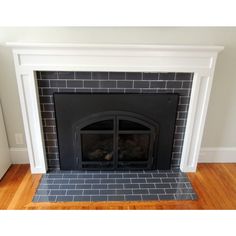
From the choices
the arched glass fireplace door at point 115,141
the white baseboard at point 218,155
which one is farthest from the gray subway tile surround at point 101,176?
the white baseboard at point 218,155

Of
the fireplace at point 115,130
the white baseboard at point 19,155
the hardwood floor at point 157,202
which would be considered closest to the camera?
the hardwood floor at point 157,202

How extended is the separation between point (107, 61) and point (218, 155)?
1593 millimetres

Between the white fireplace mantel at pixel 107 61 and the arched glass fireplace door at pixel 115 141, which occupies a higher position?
the white fireplace mantel at pixel 107 61

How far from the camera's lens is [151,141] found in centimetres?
196

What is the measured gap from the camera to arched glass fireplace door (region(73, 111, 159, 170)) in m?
1.85

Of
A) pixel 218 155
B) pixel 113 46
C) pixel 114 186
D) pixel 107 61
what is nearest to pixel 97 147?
pixel 114 186

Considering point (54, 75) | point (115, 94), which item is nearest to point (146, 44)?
point (115, 94)

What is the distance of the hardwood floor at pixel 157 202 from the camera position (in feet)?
5.41

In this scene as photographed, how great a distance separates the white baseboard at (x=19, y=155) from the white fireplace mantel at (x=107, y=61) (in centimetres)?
44

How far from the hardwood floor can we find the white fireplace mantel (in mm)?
595

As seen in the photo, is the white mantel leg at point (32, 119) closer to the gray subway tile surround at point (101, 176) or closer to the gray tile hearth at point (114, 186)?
the gray subway tile surround at point (101, 176)

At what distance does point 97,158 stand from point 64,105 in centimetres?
65

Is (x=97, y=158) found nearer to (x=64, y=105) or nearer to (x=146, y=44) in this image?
(x=64, y=105)

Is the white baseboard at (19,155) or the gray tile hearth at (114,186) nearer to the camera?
the gray tile hearth at (114,186)
